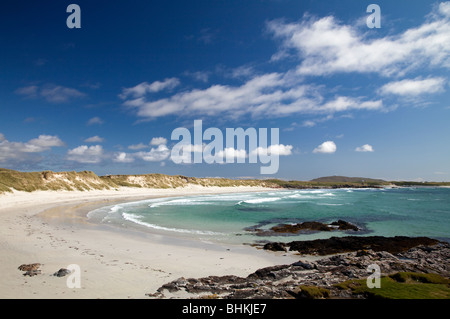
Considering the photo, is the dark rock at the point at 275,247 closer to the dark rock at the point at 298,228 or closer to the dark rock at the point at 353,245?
the dark rock at the point at 353,245

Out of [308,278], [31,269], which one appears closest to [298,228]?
[308,278]

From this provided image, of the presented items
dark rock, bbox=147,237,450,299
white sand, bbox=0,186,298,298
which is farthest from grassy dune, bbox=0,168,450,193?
dark rock, bbox=147,237,450,299

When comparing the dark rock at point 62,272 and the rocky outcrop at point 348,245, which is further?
the rocky outcrop at point 348,245

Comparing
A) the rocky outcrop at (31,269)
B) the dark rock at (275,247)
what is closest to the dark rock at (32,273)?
the rocky outcrop at (31,269)

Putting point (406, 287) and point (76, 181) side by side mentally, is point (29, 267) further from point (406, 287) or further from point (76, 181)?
point (76, 181)

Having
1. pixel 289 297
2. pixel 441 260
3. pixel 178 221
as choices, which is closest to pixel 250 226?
pixel 178 221

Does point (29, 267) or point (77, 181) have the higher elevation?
point (77, 181)

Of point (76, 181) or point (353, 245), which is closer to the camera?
point (353, 245)
